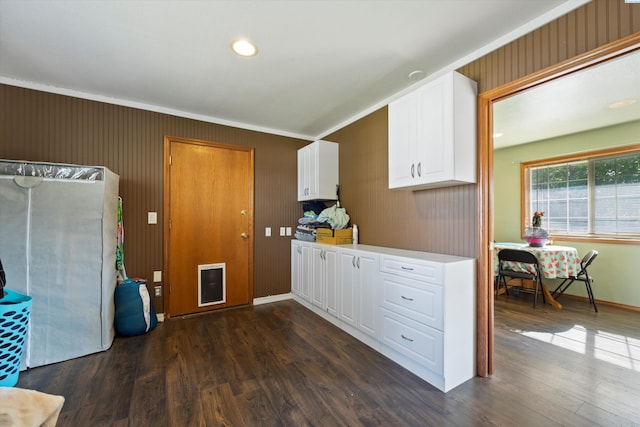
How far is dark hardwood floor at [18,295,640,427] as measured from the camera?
1673 mm

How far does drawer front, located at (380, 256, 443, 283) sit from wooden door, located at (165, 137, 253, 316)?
2.09 meters

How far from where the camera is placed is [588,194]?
13.5 feet

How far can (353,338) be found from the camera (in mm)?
2756

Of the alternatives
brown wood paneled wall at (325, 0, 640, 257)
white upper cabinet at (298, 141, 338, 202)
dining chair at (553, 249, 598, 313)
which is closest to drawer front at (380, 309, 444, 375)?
brown wood paneled wall at (325, 0, 640, 257)

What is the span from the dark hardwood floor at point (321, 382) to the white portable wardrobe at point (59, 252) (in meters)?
0.21

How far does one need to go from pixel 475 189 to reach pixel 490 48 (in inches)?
41.3

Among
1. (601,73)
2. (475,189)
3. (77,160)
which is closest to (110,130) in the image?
(77,160)

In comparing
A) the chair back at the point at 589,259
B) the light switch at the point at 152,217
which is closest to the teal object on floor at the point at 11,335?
the light switch at the point at 152,217

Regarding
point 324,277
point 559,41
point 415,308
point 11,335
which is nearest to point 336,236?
point 324,277

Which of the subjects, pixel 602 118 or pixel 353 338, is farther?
pixel 602 118

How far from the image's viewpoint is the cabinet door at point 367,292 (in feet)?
8.16

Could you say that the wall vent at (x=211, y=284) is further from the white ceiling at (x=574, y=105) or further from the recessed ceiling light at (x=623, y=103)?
the recessed ceiling light at (x=623, y=103)

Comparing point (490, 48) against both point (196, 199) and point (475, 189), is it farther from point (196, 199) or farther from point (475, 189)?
point (196, 199)

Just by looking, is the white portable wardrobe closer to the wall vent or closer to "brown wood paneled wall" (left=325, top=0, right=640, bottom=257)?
the wall vent
